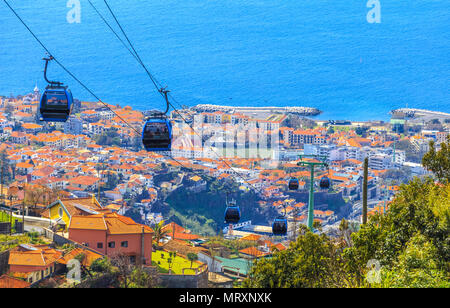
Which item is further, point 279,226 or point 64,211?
point 64,211

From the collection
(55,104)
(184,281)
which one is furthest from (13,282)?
(55,104)

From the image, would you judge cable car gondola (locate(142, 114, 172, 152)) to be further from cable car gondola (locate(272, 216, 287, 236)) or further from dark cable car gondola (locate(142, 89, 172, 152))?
cable car gondola (locate(272, 216, 287, 236))

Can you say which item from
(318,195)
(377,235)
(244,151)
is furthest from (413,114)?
(377,235)

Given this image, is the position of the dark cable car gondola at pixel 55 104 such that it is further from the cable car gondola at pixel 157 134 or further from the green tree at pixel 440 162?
the green tree at pixel 440 162

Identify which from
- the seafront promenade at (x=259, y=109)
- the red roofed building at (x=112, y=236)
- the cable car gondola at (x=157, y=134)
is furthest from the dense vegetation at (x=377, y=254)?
the seafront promenade at (x=259, y=109)

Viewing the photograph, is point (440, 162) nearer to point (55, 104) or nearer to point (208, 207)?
point (55, 104)
